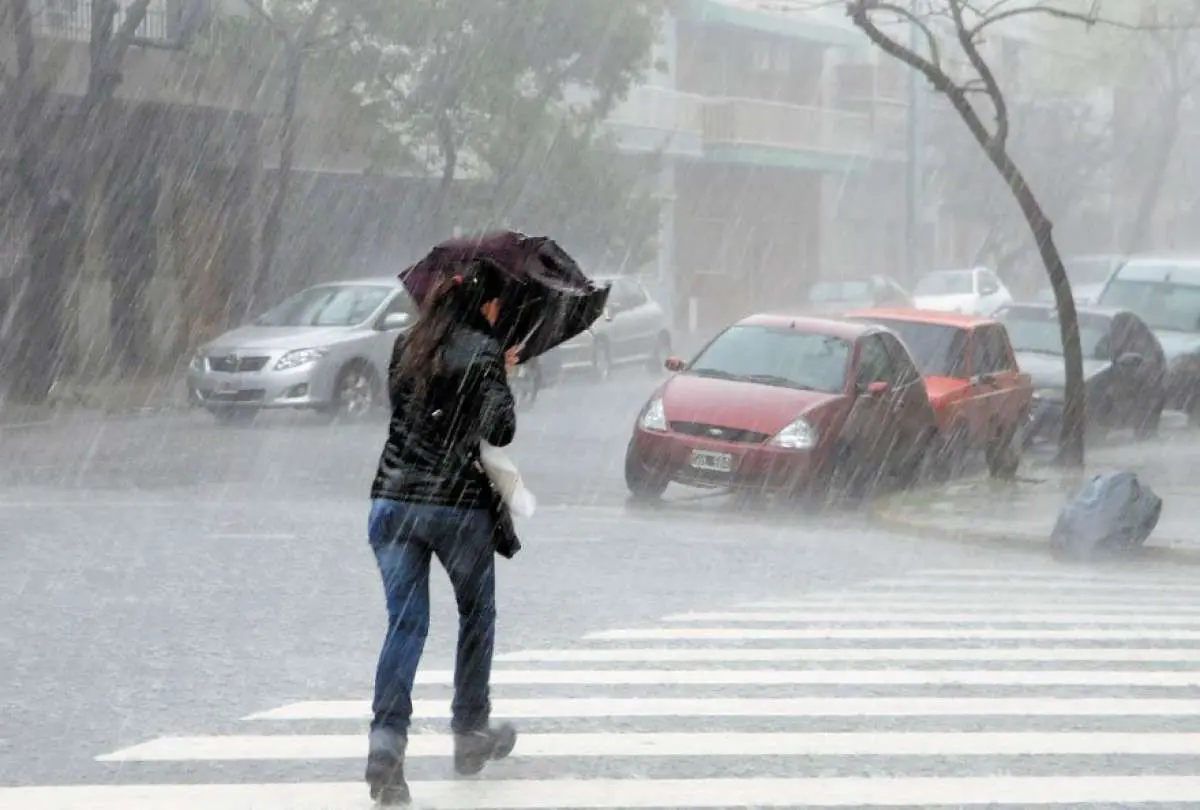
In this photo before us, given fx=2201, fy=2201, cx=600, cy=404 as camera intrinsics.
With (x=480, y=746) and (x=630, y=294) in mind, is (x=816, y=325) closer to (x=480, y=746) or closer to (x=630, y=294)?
(x=480, y=746)

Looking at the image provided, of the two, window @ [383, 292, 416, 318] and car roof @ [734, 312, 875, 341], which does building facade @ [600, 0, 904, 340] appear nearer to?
window @ [383, 292, 416, 318]

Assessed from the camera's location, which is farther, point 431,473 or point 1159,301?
point 1159,301

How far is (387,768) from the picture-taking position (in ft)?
21.2

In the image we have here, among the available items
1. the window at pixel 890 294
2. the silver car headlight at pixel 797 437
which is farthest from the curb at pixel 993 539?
the window at pixel 890 294

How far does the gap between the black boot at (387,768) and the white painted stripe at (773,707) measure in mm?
1483

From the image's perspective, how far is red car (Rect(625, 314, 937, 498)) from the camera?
1633 centimetres

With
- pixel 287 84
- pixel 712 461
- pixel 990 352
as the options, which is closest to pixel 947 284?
pixel 287 84

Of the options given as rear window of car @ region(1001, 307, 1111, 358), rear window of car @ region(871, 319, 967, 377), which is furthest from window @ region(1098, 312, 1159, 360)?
rear window of car @ region(871, 319, 967, 377)

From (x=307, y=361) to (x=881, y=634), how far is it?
1429 centimetres

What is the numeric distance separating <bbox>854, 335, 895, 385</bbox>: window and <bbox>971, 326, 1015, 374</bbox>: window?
2.35m

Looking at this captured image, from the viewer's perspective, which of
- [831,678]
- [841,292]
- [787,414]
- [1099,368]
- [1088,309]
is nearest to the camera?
[831,678]

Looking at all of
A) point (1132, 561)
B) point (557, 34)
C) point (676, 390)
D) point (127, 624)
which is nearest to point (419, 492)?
point (127, 624)

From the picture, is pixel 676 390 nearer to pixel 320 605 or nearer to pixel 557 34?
pixel 320 605

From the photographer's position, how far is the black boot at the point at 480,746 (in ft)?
22.8
